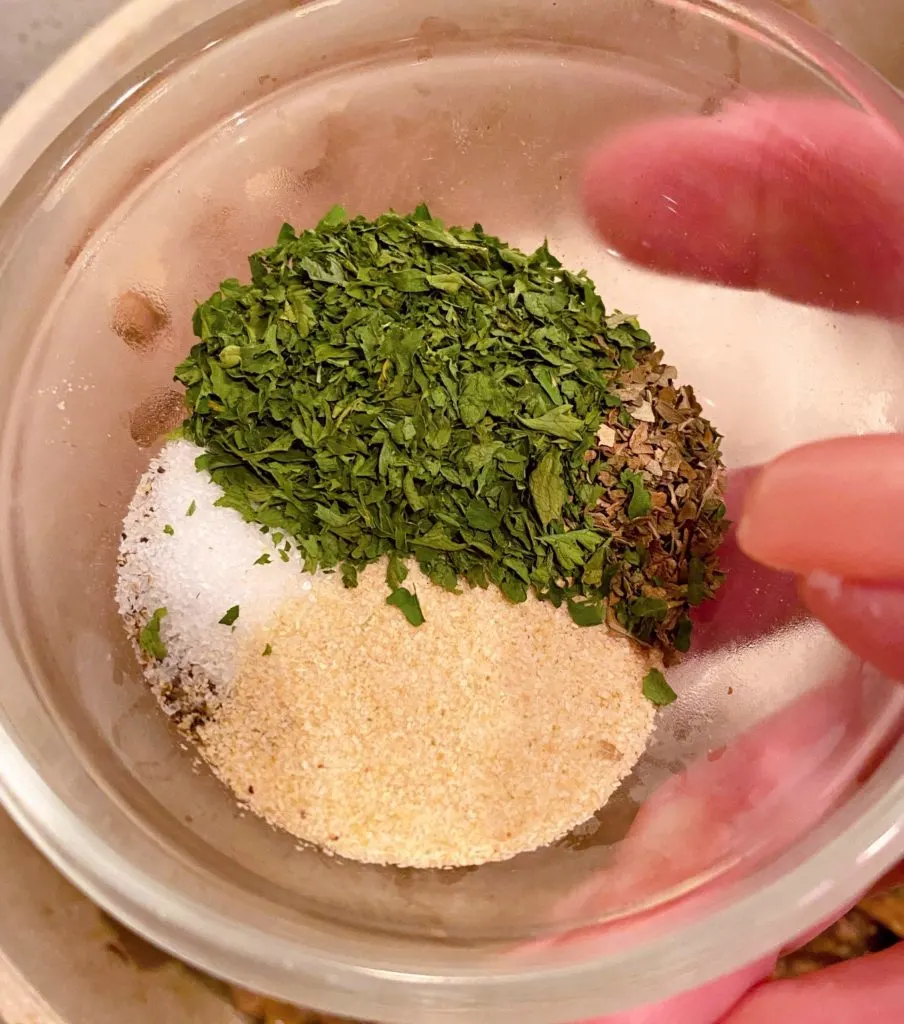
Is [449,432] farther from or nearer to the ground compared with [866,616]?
farther from the ground

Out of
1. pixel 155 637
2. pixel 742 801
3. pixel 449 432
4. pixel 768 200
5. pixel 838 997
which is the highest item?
pixel 768 200

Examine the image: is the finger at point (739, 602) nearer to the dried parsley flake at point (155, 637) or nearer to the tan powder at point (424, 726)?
the tan powder at point (424, 726)

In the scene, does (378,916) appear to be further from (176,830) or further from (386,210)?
(386,210)

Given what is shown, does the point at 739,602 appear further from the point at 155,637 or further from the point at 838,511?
the point at 155,637

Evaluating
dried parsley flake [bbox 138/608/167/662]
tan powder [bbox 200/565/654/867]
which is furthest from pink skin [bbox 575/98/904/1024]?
dried parsley flake [bbox 138/608/167/662]

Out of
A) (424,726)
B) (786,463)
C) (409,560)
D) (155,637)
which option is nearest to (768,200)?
(786,463)

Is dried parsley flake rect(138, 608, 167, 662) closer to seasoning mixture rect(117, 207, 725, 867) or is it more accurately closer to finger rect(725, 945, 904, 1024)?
seasoning mixture rect(117, 207, 725, 867)
